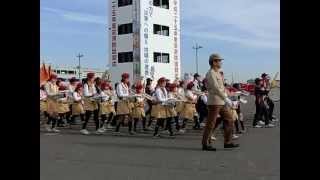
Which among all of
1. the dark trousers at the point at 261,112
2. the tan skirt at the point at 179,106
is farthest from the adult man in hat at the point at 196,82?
the dark trousers at the point at 261,112

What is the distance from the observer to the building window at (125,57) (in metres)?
35.6

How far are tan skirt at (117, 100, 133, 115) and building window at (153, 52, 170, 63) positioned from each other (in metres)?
21.5

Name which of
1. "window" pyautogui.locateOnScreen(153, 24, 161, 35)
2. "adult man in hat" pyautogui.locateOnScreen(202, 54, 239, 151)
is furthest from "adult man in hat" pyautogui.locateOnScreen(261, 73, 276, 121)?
"window" pyautogui.locateOnScreen(153, 24, 161, 35)

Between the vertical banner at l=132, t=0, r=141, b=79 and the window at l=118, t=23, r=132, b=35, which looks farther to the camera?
the window at l=118, t=23, r=132, b=35

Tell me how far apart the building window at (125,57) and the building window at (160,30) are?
2.39 metres

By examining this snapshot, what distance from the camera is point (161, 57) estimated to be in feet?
119

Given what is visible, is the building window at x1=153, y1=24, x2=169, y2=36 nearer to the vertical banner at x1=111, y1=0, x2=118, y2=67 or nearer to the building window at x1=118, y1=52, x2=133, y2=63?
the building window at x1=118, y1=52, x2=133, y2=63

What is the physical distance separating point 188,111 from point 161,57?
71.9ft

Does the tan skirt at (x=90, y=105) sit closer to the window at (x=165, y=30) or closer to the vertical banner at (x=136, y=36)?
the vertical banner at (x=136, y=36)

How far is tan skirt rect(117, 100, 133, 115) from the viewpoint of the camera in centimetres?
1439

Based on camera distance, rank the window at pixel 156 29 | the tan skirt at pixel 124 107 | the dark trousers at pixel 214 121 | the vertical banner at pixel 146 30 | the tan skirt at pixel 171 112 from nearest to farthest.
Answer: the dark trousers at pixel 214 121, the tan skirt at pixel 171 112, the tan skirt at pixel 124 107, the vertical banner at pixel 146 30, the window at pixel 156 29
